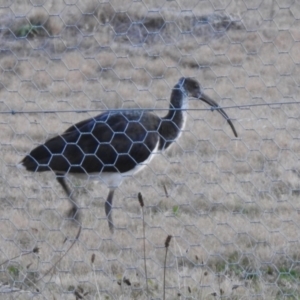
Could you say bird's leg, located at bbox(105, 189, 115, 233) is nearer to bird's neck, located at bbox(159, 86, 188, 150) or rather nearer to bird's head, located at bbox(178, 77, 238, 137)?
bird's neck, located at bbox(159, 86, 188, 150)

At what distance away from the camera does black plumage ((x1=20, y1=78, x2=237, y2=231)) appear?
4211 mm

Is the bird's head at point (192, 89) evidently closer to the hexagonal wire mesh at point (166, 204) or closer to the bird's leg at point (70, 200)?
the hexagonal wire mesh at point (166, 204)

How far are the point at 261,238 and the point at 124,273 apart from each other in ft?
2.22

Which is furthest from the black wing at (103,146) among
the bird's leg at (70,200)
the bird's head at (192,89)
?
the bird's head at (192,89)

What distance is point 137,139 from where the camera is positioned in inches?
166

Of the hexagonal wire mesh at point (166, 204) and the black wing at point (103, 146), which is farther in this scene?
the black wing at point (103, 146)

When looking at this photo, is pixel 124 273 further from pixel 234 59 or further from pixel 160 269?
pixel 234 59

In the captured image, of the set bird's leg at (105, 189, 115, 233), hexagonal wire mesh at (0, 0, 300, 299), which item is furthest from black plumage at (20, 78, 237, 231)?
hexagonal wire mesh at (0, 0, 300, 299)

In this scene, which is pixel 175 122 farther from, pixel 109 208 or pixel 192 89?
pixel 109 208

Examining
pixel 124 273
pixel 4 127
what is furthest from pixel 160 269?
pixel 4 127

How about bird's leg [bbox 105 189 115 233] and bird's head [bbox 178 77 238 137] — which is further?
bird's head [bbox 178 77 238 137]

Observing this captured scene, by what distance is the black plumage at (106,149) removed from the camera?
4211mm

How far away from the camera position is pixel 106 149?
424 cm

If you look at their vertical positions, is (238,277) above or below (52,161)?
above
